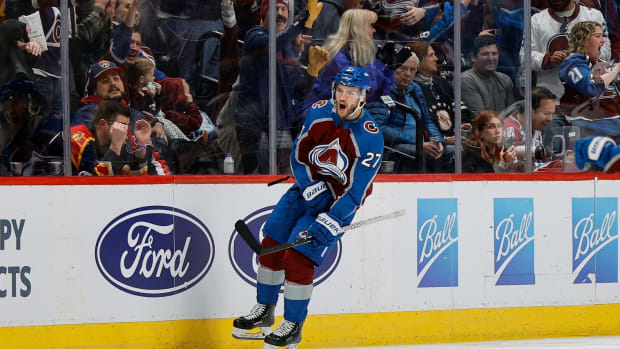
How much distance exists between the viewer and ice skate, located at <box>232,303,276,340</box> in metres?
4.05

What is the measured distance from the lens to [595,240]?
5.04 m

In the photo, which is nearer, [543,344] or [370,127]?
[370,127]

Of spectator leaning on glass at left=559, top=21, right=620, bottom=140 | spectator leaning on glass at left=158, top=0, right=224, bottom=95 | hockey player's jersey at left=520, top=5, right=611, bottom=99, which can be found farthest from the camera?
spectator leaning on glass at left=559, top=21, right=620, bottom=140

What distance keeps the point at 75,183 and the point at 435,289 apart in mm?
1934

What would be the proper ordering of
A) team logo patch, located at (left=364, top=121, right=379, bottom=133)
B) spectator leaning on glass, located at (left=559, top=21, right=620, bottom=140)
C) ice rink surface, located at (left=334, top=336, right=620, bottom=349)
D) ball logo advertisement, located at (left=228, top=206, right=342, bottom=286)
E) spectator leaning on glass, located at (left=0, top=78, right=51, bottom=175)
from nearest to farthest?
1. team logo patch, located at (left=364, top=121, right=379, bottom=133)
2. ball logo advertisement, located at (left=228, top=206, right=342, bottom=286)
3. ice rink surface, located at (left=334, top=336, right=620, bottom=349)
4. spectator leaning on glass, located at (left=0, top=78, right=51, bottom=175)
5. spectator leaning on glass, located at (left=559, top=21, right=620, bottom=140)

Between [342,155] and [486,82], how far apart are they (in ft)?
6.86

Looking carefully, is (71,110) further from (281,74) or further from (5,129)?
(281,74)

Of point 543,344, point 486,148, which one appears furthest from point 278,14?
point 543,344

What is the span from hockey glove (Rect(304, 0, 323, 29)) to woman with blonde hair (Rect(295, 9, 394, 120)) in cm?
15

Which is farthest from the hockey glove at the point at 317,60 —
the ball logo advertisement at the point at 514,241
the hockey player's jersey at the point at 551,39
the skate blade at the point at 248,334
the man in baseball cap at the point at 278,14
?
the skate blade at the point at 248,334

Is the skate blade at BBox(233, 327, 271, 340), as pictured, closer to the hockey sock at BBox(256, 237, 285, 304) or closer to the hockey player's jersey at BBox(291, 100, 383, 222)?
the hockey sock at BBox(256, 237, 285, 304)

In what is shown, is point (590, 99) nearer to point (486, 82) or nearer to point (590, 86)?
point (590, 86)

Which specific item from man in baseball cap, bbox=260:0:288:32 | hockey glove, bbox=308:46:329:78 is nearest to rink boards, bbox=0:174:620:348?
hockey glove, bbox=308:46:329:78

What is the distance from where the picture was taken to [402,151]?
5.63m
